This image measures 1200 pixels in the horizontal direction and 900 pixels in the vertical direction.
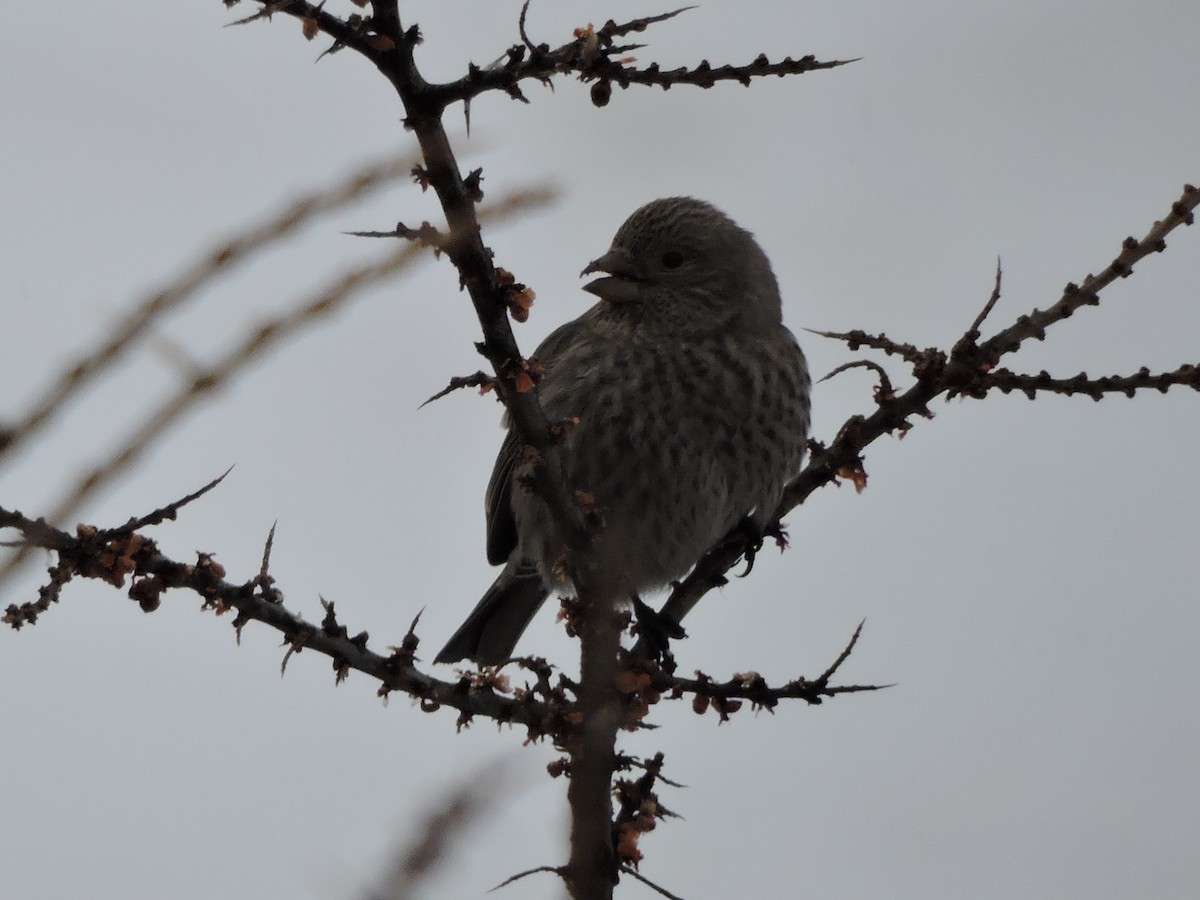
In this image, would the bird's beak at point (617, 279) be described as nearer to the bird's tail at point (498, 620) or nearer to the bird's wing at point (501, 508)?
the bird's wing at point (501, 508)

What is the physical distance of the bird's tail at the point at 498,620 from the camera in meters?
6.05

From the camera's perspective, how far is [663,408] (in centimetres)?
520

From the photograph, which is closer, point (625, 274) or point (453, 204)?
point (453, 204)

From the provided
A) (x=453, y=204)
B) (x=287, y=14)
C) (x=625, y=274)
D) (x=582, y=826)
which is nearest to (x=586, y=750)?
(x=582, y=826)

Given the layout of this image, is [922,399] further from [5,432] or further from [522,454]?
[5,432]

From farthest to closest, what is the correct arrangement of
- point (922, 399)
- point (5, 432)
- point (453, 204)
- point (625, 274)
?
point (625, 274) → point (922, 399) → point (453, 204) → point (5, 432)

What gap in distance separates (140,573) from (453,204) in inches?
35.9

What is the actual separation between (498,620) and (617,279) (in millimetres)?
1531

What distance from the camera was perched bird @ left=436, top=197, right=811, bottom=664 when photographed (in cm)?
513

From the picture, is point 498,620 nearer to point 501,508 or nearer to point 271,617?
point 501,508

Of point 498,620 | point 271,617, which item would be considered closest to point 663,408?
point 498,620

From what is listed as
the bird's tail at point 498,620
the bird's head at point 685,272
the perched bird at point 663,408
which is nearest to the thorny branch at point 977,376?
the perched bird at point 663,408

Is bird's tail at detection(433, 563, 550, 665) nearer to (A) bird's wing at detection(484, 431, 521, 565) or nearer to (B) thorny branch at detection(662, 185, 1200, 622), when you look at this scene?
(A) bird's wing at detection(484, 431, 521, 565)

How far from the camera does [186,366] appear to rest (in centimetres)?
96
